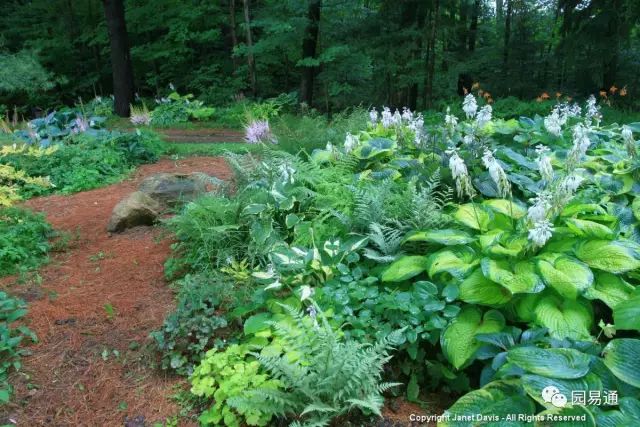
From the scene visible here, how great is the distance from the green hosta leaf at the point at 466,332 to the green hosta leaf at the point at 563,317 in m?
0.19

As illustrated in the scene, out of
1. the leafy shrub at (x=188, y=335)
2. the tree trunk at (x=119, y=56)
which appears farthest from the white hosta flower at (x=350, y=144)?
the tree trunk at (x=119, y=56)

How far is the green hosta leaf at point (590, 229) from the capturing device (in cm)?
249

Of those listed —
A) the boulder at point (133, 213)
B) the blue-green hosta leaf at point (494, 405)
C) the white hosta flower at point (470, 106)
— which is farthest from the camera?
the boulder at point (133, 213)

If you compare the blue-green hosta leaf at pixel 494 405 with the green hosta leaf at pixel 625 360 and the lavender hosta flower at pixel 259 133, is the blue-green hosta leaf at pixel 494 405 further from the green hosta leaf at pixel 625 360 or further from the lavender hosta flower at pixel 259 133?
the lavender hosta flower at pixel 259 133

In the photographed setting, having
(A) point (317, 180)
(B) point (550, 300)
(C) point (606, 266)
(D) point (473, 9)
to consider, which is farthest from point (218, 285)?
(D) point (473, 9)

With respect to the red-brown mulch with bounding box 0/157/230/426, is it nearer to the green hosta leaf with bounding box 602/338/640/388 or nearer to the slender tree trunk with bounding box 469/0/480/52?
the green hosta leaf with bounding box 602/338/640/388

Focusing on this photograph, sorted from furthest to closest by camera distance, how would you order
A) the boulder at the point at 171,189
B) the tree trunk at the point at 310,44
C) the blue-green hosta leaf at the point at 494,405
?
1. the tree trunk at the point at 310,44
2. the boulder at the point at 171,189
3. the blue-green hosta leaf at the point at 494,405

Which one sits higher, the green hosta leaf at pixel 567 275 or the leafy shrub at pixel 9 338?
the green hosta leaf at pixel 567 275

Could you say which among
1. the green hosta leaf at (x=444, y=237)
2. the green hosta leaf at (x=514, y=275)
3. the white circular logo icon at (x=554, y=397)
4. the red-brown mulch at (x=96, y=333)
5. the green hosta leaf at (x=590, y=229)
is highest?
the green hosta leaf at (x=590, y=229)

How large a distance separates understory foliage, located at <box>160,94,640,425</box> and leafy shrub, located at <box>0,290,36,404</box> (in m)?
0.95

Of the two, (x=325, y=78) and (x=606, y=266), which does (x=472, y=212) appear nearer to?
(x=606, y=266)

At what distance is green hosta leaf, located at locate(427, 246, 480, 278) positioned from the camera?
8.32ft

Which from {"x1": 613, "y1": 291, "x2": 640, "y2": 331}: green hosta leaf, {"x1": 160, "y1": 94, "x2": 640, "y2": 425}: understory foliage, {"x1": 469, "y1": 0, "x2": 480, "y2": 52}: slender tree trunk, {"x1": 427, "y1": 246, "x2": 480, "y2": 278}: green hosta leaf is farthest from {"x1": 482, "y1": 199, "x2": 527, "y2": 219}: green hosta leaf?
{"x1": 469, "y1": 0, "x2": 480, "y2": 52}: slender tree trunk

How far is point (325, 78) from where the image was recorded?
39.5 ft
